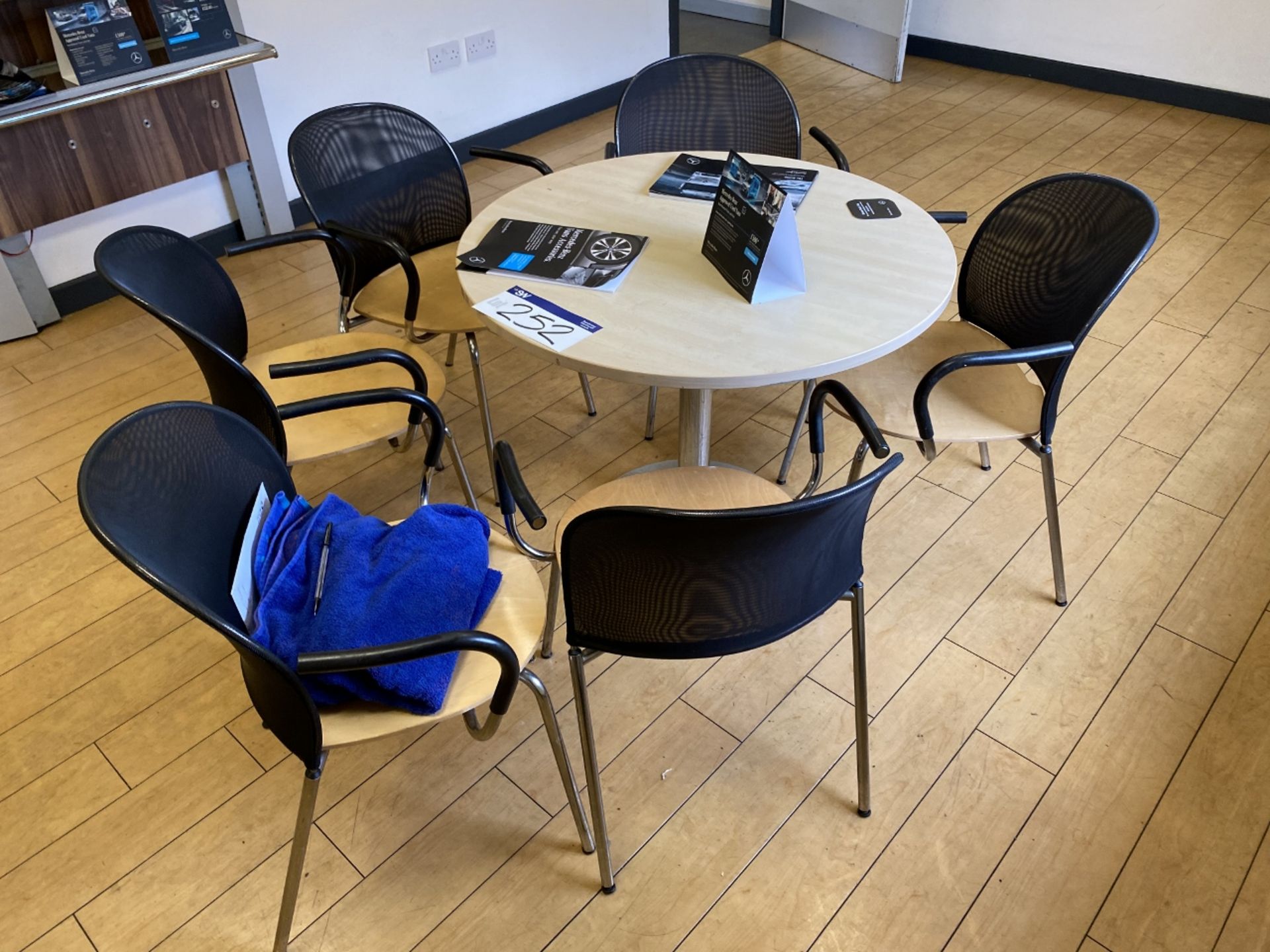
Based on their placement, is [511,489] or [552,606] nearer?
[511,489]

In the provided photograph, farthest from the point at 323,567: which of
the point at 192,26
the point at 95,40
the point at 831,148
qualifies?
the point at 192,26

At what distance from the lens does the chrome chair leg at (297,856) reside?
52.6 inches

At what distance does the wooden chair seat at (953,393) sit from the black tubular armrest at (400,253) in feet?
3.25

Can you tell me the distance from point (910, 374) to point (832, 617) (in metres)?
0.58

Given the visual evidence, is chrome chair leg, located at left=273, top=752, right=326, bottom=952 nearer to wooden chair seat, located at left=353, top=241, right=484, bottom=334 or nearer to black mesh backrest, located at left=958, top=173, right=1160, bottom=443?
wooden chair seat, located at left=353, top=241, right=484, bottom=334

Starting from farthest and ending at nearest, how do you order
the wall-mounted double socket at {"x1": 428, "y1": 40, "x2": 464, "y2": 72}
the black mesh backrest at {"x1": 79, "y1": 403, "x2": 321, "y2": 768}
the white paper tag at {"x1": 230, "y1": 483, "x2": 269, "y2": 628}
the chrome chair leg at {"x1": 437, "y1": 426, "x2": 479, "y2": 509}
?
the wall-mounted double socket at {"x1": 428, "y1": 40, "x2": 464, "y2": 72}
the chrome chair leg at {"x1": 437, "y1": 426, "x2": 479, "y2": 509}
the white paper tag at {"x1": 230, "y1": 483, "x2": 269, "y2": 628}
the black mesh backrest at {"x1": 79, "y1": 403, "x2": 321, "y2": 768}

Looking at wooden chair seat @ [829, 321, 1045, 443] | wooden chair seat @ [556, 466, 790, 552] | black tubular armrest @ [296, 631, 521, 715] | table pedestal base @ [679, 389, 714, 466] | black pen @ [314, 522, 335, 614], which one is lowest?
table pedestal base @ [679, 389, 714, 466]

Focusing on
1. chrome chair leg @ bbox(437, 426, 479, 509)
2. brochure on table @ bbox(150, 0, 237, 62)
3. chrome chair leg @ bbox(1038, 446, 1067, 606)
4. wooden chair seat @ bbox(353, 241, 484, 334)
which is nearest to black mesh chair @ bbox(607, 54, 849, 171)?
wooden chair seat @ bbox(353, 241, 484, 334)

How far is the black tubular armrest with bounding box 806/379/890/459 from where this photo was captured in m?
1.57

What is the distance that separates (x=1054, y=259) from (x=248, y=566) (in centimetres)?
169

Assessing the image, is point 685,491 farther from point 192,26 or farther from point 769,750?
point 192,26

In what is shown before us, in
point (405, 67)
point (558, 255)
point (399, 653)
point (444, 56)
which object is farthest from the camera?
point (444, 56)

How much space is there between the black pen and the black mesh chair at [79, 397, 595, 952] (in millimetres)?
107

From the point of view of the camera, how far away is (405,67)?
390 cm
